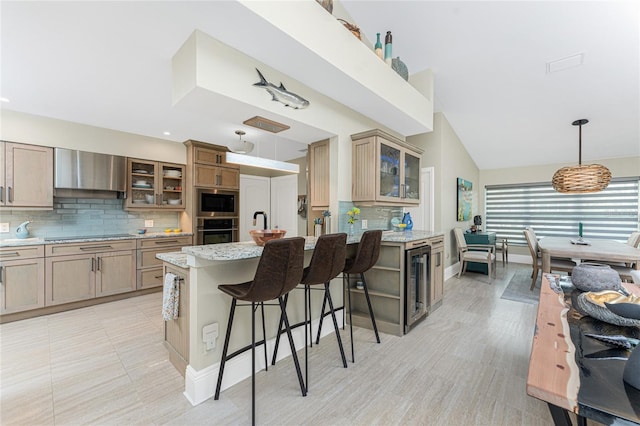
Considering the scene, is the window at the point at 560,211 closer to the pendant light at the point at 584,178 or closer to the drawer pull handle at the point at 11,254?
the pendant light at the point at 584,178

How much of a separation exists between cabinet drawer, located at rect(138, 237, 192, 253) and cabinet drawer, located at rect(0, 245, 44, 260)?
39.4 inches

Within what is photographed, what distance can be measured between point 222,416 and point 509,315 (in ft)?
10.8

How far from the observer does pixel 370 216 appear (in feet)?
11.5

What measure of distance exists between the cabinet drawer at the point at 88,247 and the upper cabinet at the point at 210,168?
1337 mm

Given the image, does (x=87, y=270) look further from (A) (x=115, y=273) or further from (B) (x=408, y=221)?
(B) (x=408, y=221)

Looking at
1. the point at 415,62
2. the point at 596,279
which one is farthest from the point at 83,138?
the point at 596,279

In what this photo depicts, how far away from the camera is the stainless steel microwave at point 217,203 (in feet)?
15.1

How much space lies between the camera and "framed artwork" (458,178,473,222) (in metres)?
5.50

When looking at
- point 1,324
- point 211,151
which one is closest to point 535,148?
point 211,151

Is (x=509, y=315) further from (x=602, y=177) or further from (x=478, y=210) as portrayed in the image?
(x=478, y=210)

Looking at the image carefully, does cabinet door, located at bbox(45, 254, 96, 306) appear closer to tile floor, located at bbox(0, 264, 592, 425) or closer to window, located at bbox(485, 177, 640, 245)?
tile floor, located at bbox(0, 264, 592, 425)

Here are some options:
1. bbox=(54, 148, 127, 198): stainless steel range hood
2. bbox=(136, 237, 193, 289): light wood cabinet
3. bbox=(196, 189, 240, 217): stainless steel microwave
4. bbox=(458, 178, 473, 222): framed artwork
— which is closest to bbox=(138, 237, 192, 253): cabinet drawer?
bbox=(136, 237, 193, 289): light wood cabinet

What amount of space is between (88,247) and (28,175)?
42.0 inches

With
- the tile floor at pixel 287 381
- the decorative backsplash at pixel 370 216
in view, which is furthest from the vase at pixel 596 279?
the decorative backsplash at pixel 370 216
